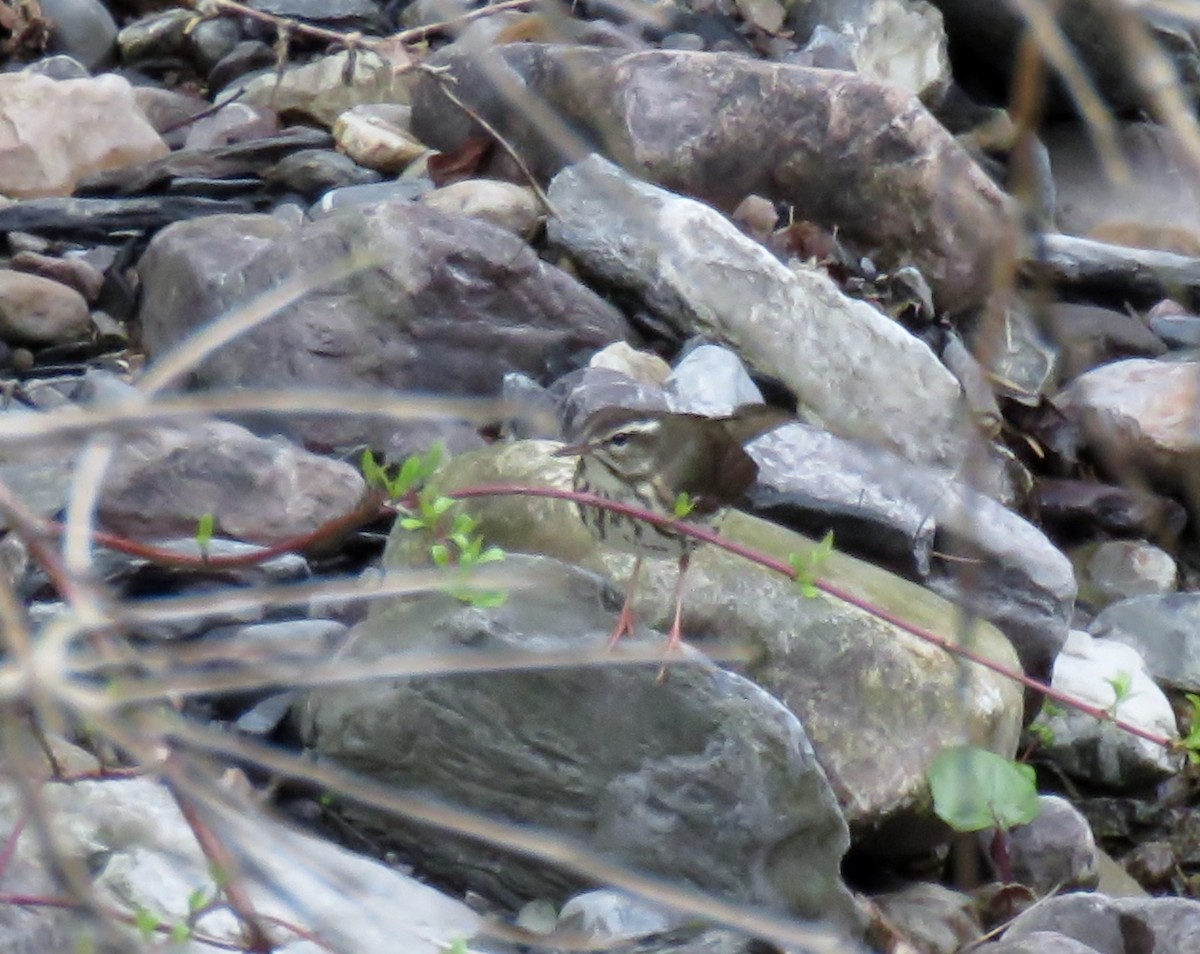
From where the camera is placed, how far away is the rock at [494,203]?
6727 millimetres

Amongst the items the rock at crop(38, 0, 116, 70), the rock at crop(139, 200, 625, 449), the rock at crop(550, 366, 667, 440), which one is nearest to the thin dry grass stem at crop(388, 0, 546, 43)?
the rock at crop(139, 200, 625, 449)

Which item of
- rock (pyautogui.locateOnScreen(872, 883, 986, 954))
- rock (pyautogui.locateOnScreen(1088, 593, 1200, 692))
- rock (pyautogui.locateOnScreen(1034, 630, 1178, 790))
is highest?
rock (pyautogui.locateOnScreen(872, 883, 986, 954))

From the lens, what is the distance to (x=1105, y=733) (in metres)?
5.72

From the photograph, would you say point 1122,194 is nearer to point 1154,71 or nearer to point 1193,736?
point 1193,736

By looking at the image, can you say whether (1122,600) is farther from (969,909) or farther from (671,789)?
(671,789)

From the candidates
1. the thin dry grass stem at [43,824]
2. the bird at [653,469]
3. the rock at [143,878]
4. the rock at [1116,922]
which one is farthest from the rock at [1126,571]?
the thin dry grass stem at [43,824]

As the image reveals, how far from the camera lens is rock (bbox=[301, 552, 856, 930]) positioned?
4.29 metres

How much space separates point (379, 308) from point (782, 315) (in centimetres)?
131

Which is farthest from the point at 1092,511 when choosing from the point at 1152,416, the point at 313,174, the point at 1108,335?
the point at 313,174

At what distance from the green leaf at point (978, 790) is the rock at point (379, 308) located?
200 cm

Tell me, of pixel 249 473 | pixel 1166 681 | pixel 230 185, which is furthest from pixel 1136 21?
pixel 230 185

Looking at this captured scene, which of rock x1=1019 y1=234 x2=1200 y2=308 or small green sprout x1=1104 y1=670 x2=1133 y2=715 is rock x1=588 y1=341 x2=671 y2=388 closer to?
small green sprout x1=1104 y1=670 x2=1133 y2=715

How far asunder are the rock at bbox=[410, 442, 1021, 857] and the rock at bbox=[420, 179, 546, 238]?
6.21 feet

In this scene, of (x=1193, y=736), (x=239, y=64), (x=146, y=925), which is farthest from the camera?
Result: (x=239, y=64)
